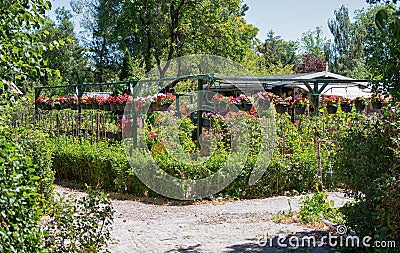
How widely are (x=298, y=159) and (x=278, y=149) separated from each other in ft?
1.39

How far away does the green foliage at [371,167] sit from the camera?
12.4 feet

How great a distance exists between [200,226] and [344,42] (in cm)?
4367

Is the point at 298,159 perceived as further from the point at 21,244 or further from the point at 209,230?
the point at 21,244

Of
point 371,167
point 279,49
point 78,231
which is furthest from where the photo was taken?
point 279,49

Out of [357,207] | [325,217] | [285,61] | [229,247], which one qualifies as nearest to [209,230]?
[229,247]

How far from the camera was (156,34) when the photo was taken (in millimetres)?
21875

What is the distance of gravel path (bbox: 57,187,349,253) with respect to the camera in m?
5.26

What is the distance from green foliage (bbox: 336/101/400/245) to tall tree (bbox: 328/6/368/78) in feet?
136

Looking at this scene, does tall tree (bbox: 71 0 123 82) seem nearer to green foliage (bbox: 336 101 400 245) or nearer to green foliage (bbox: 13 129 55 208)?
green foliage (bbox: 13 129 55 208)

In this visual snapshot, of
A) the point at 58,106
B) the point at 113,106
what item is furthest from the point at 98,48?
the point at 113,106

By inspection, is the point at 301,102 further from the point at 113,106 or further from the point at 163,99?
the point at 113,106

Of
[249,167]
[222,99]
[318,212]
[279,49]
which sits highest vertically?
[279,49]

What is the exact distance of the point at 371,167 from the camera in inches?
169

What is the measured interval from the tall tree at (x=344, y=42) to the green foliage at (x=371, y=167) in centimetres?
4146
